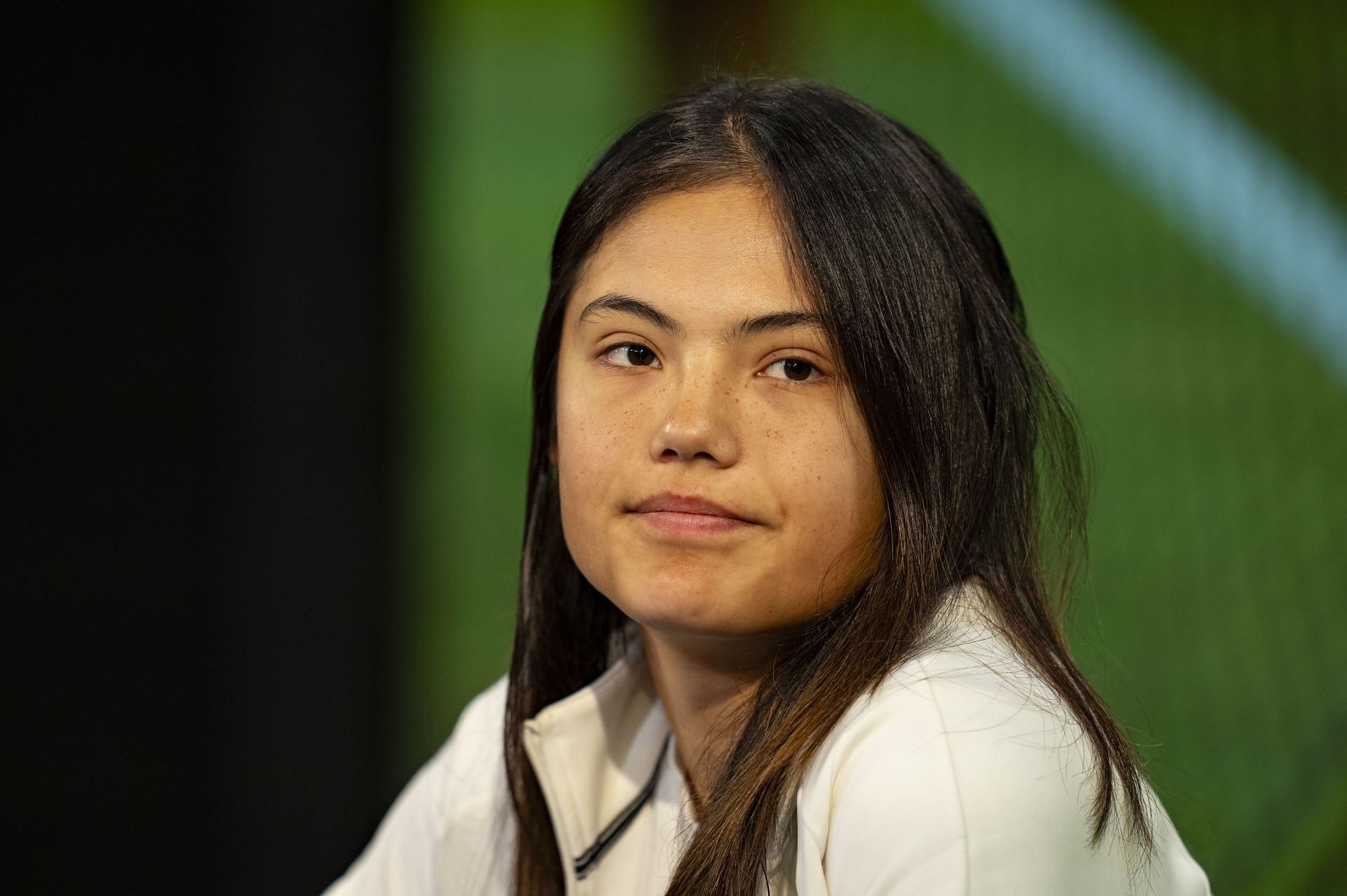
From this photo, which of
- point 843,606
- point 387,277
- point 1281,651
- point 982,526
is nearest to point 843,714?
point 843,606

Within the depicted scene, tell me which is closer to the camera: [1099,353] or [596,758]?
[596,758]

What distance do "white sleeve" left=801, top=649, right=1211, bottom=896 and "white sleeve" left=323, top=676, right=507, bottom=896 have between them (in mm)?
517

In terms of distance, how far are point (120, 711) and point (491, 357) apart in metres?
0.96

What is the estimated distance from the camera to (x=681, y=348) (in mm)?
1126

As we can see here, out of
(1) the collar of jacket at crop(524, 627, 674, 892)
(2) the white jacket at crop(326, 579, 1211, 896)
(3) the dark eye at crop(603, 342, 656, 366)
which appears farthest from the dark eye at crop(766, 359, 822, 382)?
(1) the collar of jacket at crop(524, 627, 674, 892)

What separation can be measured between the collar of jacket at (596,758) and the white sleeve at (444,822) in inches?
3.9

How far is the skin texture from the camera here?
43.0 inches

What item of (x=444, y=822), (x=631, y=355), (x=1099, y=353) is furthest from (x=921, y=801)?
(x=1099, y=353)

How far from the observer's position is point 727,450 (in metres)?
1.08

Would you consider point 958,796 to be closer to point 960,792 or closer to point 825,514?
point 960,792

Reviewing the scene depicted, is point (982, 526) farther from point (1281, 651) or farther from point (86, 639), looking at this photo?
point (86, 639)

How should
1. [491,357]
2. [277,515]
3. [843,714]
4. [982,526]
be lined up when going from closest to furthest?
[843,714] < [982,526] < [277,515] < [491,357]

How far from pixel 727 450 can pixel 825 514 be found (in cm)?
10

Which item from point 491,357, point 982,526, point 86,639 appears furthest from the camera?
point 491,357
